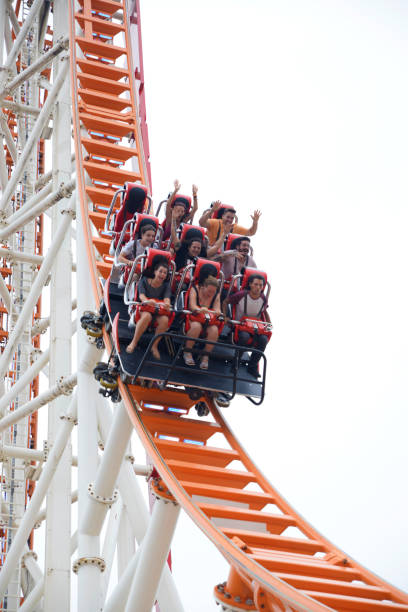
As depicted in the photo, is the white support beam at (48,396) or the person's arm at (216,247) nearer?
the person's arm at (216,247)

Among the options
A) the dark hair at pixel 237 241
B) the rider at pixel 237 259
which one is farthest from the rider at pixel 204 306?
the dark hair at pixel 237 241

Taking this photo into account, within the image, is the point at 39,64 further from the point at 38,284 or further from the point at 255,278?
the point at 255,278

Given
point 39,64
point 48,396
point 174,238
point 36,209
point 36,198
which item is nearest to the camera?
point 174,238

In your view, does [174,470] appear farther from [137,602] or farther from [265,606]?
[265,606]

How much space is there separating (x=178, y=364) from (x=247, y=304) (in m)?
0.69

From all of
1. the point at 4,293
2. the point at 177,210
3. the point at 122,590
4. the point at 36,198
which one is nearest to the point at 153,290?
the point at 177,210

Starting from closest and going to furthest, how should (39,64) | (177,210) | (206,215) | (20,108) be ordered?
(177,210), (206,215), (39,64), (20,108)

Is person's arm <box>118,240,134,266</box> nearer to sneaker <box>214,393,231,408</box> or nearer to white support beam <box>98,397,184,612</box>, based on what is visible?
sneaker <box>214,393,231,408</box>

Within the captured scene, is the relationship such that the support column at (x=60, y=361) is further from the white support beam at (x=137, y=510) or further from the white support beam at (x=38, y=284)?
the white support beam at (x=137, y=510)

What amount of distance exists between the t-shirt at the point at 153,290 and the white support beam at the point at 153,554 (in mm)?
1452

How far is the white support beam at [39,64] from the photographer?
10.5 metres

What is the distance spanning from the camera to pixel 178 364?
599cm

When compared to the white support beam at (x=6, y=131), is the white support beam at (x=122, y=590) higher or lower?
lower

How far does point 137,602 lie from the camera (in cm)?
531
